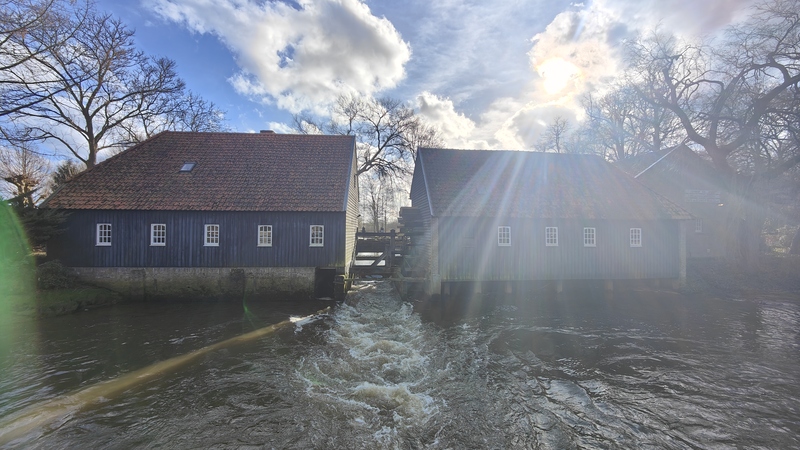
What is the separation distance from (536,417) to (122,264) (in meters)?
15.8

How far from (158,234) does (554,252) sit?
653 inches

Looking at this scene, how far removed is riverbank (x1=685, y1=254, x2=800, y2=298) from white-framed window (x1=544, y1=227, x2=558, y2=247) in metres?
6.71

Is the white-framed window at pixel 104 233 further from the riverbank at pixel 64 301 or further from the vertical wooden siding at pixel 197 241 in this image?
the riverbank at pixel 64 301

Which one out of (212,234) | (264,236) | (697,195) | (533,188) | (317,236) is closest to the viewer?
(212,234)

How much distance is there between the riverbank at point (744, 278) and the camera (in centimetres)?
1525

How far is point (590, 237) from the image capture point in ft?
48.2

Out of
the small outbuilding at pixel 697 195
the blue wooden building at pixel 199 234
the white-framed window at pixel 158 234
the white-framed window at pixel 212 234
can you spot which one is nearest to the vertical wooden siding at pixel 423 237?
the blue wooden building at pixel 199 234

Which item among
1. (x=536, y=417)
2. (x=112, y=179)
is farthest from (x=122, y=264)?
(x=536, y=417)

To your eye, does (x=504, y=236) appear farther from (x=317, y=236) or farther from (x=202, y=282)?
(x=202, y=282)

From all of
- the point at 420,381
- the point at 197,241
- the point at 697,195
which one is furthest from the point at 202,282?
the point at 697,195

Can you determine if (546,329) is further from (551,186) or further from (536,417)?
(551,186)

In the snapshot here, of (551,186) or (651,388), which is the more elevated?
(551,186)

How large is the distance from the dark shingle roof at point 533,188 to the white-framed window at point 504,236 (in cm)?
65

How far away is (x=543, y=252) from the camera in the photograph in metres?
14.3
